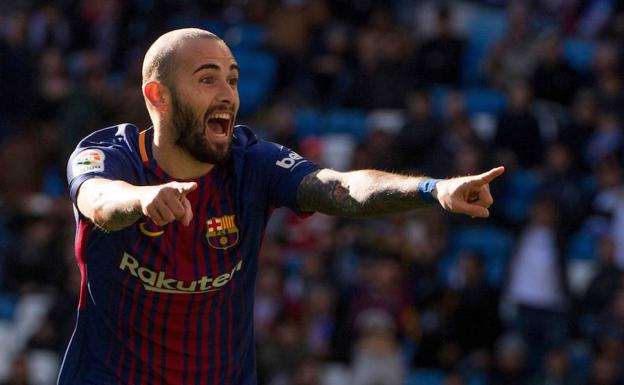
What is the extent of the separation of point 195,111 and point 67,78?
36.6ft

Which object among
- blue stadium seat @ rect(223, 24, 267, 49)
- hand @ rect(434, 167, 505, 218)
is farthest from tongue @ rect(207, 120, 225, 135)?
blue stadium seat @ rect(223, 24, 267, 49)

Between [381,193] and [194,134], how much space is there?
876 millimetres

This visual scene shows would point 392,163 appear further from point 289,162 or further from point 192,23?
point 289,162

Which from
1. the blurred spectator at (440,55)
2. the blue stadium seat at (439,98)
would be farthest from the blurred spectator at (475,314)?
the blurred spectator at (440,55)

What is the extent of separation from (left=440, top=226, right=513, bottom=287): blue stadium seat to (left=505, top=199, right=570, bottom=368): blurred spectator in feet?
2.88

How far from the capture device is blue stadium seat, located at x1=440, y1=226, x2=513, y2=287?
14836 millimetres

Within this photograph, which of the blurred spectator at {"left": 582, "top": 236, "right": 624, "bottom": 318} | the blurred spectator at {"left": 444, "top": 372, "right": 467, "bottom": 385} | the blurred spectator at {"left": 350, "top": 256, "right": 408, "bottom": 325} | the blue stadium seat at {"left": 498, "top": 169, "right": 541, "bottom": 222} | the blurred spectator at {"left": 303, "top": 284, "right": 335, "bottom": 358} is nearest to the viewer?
the blurred spectator at {"left": 444, "top": 372, "right": 467, "bottom": 385}

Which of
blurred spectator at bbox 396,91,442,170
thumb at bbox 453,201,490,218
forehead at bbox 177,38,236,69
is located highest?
blurred spectator at bbox 396,91,442,170

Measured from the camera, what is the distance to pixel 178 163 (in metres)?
6.16

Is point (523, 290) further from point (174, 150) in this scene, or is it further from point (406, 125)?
point (174, 150)

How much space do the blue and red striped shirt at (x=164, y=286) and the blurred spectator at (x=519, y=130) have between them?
929cm

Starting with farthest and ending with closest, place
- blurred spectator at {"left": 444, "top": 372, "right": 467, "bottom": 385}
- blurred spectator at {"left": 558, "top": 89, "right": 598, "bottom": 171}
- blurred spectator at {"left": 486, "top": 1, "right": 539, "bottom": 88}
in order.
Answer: blurred spectator at {"left": 486, "top": 1, "right": 539, "bottom": 88}
blurred spectator at {"left": 558, "top": 89, "right": 598, "bottom": 171}
blurred spectator at {"left": 444, "top": 372, "right": 467, "bottom": 385}

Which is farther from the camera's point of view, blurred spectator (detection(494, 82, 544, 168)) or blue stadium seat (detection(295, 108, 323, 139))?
blue stadium seat (detection(295, 108, 323, 139))

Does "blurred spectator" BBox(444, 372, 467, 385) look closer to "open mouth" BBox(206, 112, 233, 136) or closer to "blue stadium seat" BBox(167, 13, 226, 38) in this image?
"blue stadium seat" BBox(167, 13, 226, 38)
